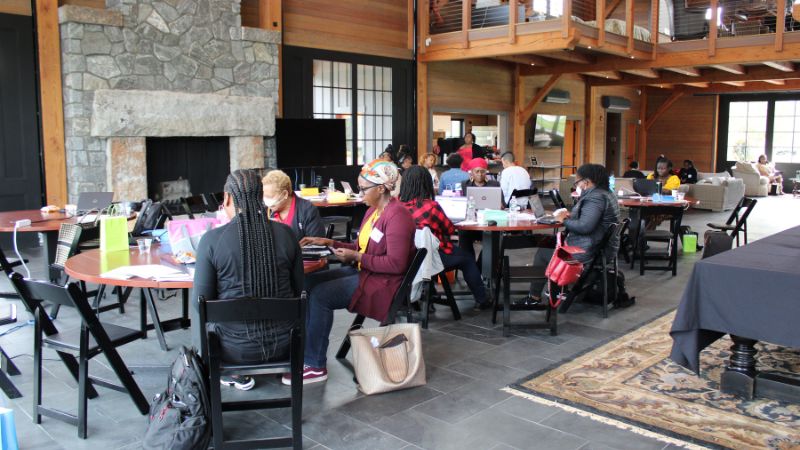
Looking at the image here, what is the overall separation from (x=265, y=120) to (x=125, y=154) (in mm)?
2207

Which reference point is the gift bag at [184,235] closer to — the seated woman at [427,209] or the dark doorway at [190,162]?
the seated woman at [427,209]

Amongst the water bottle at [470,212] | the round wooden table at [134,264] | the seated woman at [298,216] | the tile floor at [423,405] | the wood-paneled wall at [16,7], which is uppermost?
the wood-paneled wall at [16,7]

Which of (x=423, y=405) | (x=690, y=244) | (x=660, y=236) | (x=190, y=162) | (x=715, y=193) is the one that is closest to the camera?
(x=423, y=405)

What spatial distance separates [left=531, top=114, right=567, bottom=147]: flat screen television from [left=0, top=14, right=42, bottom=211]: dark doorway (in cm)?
1110

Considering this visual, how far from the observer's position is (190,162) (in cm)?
962

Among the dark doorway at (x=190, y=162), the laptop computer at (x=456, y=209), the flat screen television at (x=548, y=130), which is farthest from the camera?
the flat screen television at (x=548, y=130)

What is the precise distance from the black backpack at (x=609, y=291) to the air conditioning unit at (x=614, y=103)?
45.3 ft

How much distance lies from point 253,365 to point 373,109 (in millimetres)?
9632

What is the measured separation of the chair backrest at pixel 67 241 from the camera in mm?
4824

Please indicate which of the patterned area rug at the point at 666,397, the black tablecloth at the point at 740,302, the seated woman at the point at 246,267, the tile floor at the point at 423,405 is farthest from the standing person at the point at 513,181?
the seated woman at the point at 246,267

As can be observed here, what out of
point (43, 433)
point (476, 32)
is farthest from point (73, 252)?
point (476, 32)

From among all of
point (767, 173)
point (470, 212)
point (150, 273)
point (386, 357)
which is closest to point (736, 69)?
point (767, 173)

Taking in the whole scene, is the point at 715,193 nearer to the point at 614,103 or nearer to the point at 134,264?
the point at 614,103

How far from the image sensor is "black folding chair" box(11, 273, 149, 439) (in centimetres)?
317
